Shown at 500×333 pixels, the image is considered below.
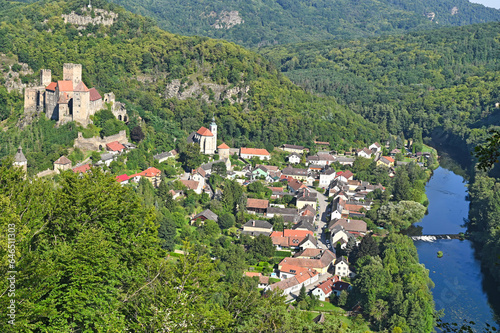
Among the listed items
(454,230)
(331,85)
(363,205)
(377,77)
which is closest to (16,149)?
(363,205)

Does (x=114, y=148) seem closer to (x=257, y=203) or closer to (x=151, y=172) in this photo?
(x=151, y=172)

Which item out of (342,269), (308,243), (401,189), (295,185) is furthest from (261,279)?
(401,189)

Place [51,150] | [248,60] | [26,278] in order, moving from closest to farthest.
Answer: [26,278]
[51,150]
[248,60]

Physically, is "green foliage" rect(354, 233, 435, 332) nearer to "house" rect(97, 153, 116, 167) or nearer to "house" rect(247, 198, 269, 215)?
"house" rect(247, 198, 269, 215)

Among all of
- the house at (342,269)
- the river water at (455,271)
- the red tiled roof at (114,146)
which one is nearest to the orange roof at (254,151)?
the red tiled roof at (114,146)

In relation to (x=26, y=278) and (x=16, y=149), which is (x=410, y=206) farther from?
(x=26, y=278)

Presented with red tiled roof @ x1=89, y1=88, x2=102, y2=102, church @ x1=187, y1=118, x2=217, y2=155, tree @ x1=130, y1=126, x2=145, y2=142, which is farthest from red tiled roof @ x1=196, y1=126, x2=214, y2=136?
red tiled roof @ x1=89, y1=88, x2=102, y2=102
